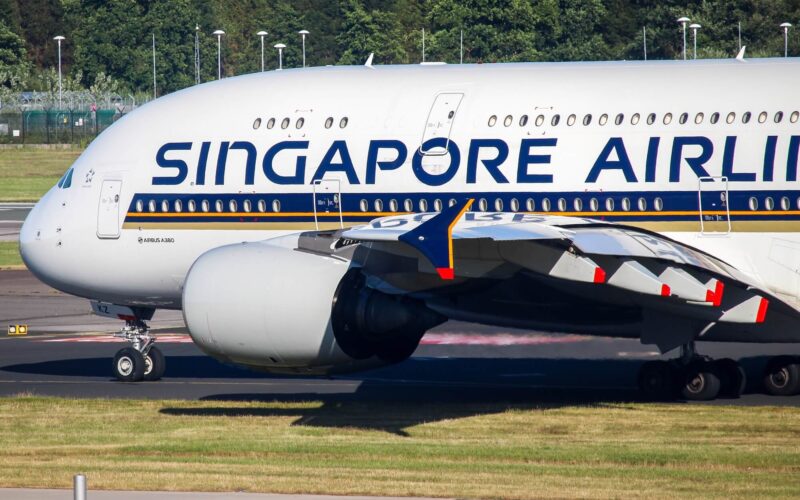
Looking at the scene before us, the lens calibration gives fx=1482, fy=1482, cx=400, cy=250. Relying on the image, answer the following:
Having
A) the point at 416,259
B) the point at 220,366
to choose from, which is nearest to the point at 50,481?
the point at 416,259

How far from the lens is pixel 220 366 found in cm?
2755

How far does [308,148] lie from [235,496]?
8.94 m

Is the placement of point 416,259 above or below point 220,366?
above

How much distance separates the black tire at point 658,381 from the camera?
74.4 ft

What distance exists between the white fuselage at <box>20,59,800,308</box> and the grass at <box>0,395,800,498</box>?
265 centimetres

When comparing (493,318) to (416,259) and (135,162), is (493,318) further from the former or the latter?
(135,162)

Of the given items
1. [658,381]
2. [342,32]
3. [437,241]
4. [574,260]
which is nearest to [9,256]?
[658,381]

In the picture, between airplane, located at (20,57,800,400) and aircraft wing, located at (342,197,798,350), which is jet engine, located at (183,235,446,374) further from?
aircraft wing, located at (342,197,798,350)

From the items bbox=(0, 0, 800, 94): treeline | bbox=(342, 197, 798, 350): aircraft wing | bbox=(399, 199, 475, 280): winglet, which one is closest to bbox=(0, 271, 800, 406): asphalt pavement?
bbox=(342, 197, 798, 350): aircraft wing

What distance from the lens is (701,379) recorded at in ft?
73.8

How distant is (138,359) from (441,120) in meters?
7.01

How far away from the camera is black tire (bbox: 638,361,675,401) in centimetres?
2269

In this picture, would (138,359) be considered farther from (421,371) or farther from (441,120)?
(441,120)

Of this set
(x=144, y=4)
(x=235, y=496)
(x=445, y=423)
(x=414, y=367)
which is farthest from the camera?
(x=144, y=4)
